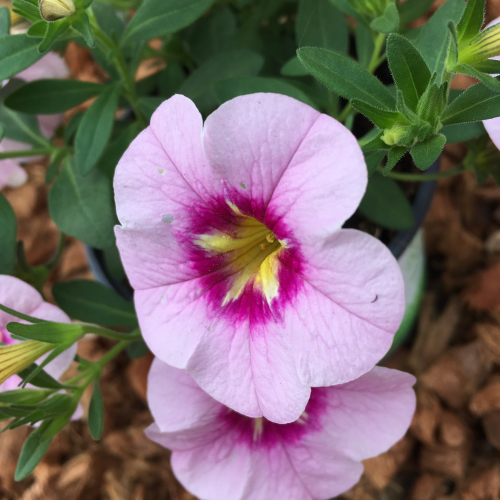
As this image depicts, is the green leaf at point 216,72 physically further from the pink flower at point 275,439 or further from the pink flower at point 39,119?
the pink flower at point 275,439

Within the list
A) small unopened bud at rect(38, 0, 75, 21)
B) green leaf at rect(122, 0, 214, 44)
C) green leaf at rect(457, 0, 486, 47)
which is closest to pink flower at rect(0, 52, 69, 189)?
green leaf at rect(122, 0, 214, 44)

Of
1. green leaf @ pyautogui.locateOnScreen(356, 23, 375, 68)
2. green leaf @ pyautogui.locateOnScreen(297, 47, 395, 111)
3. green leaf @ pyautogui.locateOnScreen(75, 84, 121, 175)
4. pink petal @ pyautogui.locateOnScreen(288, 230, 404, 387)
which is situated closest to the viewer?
pink petal @ pyautogui.locateOnScreen(288, 230, 404, 387)

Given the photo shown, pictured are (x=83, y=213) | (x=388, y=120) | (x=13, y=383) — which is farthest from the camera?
(x=83, y=213)

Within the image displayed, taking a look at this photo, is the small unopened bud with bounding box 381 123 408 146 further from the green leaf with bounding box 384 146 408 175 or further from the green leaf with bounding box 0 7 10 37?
the green leaf with bounding box 0 7 10 37

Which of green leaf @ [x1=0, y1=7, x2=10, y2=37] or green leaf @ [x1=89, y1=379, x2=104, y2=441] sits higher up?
green leaf @ [x1=0, y1=7, x2=10, y2=37]

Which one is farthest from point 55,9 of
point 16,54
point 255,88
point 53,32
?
point 255,88

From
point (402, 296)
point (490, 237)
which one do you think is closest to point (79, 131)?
point (402, 296)

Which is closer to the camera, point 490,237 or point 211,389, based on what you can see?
point 211,389

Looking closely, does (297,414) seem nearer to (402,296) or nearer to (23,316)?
(402,296)
